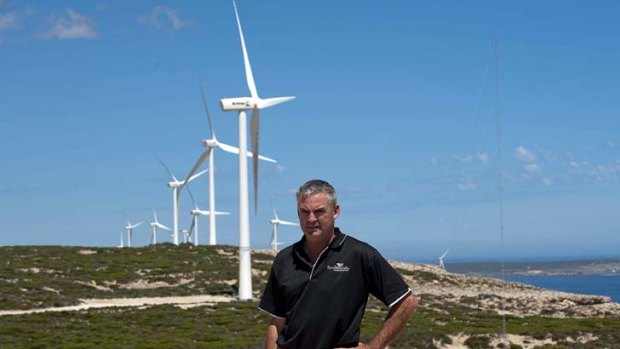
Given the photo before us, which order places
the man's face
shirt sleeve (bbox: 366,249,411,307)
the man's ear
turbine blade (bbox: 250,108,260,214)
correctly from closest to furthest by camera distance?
shirt sleeve (bbox: 366,249,411,307) < the man's face < the man's ear < turbine blade (bbox: 250,108,260,214)

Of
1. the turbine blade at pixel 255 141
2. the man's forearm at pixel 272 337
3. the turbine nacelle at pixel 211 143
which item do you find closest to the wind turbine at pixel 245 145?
the turbine blade at pixel 255 141

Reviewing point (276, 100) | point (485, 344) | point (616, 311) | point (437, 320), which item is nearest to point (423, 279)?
point (616, 311)

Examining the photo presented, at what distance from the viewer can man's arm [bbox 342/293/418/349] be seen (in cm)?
608

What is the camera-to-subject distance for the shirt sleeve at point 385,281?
607 centimetres

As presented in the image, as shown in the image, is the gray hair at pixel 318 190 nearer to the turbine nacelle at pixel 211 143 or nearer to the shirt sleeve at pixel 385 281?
the shirt sleeve at pixel 385 281

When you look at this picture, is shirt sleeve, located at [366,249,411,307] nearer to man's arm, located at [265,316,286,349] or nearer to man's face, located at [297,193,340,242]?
man's face, located at [297,193,340,242]

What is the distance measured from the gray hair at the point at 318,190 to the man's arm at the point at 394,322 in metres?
0.78

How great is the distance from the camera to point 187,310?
44250 millimetres

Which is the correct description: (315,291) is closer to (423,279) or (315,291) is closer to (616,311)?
(616,311)

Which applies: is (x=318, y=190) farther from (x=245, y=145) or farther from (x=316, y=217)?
(x=245, y=145)

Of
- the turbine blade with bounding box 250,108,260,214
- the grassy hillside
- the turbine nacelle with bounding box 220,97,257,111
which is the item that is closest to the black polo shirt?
the grassy hillside

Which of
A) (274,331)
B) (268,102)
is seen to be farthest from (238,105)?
(274,331)

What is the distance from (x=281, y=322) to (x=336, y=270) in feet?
2.04

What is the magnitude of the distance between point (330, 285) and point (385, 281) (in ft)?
1.14
